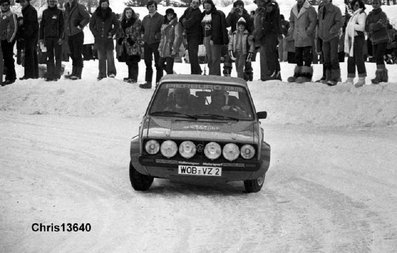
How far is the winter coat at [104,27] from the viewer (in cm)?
2147

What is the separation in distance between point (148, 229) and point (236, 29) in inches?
498

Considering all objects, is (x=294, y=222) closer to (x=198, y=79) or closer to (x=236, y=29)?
(x=198, y=79)

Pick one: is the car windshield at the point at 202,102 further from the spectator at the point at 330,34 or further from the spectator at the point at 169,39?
the spectator at the point at 169,39

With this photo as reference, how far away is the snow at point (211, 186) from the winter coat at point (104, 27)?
1.27 m

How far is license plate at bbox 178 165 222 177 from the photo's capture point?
34.3 ft

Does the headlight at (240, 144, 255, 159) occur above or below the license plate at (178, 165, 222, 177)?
above

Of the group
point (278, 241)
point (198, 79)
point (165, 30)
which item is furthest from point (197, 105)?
point (165, 30)

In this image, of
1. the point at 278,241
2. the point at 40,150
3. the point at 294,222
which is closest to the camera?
the point at 278,241

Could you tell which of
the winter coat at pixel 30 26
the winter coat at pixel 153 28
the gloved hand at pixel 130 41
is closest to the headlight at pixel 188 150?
the winter coat at pixel 153 28

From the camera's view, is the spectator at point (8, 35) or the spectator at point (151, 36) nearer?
the spectator at point (151, 36)

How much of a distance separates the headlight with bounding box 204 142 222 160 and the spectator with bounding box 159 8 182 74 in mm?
10182

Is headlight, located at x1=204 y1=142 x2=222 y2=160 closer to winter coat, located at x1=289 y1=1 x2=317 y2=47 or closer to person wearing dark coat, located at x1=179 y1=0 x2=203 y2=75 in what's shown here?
winter coat, located at x1=289 y1=1 x2=317 y2=47

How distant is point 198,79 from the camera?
1186cm

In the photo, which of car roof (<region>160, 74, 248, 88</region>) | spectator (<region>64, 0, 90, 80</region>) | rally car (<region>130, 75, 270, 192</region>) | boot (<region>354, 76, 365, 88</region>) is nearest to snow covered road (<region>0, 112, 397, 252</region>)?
rally car (<region>130, 75, 270, 192</region>)
